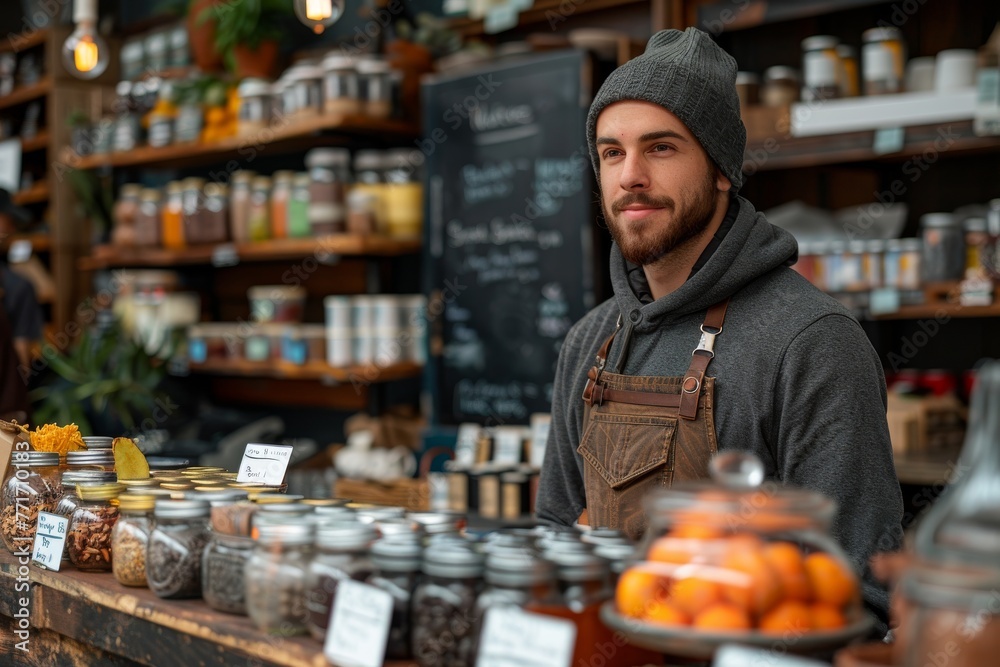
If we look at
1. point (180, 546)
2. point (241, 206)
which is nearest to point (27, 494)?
point (180, 546)

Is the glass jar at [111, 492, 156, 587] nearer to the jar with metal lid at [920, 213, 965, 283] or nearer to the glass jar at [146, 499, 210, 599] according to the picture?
the glass jar at [146, 499, 210, 599]

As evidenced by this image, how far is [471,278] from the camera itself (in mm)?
4117

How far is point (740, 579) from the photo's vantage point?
1047 millimetres

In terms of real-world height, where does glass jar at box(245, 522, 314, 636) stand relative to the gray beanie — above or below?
below

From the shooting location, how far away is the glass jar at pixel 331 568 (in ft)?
4.28

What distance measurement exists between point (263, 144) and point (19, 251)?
2.33 m

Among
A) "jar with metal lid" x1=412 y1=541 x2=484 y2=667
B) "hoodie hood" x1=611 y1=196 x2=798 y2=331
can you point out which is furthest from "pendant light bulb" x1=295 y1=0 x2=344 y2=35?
"jar with metal lid" x1=412 y1=541 x2=484 y2=667

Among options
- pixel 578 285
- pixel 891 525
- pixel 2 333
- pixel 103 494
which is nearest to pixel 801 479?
pixel 891 525

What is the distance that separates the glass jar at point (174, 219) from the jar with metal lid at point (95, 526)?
338 centimetres

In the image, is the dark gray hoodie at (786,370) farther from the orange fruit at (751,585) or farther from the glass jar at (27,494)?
the glass jar at (27,494)

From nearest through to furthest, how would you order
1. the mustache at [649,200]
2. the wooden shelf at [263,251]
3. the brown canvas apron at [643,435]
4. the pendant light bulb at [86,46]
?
1. the brown canvas apron at [643,435]
2. the mustache at [649,200]
3. the pendant light bulb at [86,46]
4. the wooden shelf at [263,251]

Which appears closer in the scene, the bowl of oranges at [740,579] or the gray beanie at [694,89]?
the bowl of oranges at [740,579]

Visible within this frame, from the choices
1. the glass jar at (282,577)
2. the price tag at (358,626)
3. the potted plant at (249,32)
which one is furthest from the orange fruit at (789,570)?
the potted plant at (249,32)

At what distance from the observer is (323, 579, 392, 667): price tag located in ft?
3.99
